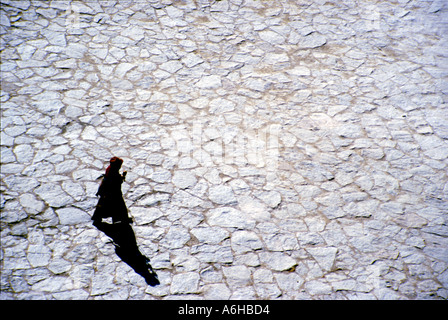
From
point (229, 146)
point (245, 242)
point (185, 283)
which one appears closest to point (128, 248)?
point (185, 283)

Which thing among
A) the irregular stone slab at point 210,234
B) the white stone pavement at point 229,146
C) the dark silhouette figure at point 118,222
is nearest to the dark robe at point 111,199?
the dark silhouette figure at point 118,222

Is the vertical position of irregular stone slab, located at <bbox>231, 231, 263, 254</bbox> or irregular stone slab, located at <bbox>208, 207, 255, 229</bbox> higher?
irregular stone slab, located at <bbox>208, 207, 255, 229</bbox>

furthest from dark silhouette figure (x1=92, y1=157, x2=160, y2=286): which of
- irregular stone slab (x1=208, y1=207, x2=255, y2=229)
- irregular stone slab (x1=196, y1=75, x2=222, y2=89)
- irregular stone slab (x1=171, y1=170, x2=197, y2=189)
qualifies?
irregular stone slab (x1=196, y1=75, x2=222, y2=89)

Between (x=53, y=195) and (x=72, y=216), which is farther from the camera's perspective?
(x=53, y=195)

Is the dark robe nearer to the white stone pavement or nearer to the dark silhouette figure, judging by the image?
the dark silhouette figure

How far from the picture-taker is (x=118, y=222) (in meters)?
5.59

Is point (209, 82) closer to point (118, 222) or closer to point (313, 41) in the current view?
point (313, 41)

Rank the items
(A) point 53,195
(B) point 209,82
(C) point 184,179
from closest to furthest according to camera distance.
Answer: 1. (A) point 53,195
2. (C) point 184,179
3. (B) point 209,82

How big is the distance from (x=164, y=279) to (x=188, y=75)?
4.34 meters

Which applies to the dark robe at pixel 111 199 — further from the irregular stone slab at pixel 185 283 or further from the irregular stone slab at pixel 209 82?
the irregular stone slab at pixel 209 82

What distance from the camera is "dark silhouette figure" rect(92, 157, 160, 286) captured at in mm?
5137

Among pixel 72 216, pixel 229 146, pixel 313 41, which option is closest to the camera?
pixel 72 216

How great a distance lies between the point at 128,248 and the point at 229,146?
8.11 feet
